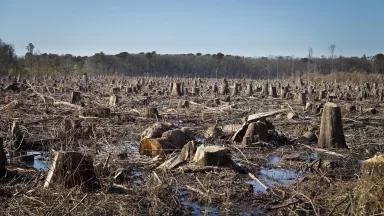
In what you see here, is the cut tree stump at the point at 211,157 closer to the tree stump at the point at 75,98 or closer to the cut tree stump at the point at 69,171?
the cut tree stump at the point at 69,171

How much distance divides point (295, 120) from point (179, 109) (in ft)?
14.7

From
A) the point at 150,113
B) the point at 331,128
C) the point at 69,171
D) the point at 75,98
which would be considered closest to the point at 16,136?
the point at 69,171

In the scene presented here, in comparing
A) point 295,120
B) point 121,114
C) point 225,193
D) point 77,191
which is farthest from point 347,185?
point 121,114

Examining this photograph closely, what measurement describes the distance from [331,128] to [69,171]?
5.71m

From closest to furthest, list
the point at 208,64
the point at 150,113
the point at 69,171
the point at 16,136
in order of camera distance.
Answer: the point at 69,171
the point at 16,136
the point at 150,113
the point at 208,64

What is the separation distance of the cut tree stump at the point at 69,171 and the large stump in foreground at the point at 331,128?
526 cm

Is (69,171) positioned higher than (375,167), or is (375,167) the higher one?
(375,167)

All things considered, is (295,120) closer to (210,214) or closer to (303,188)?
(303,188)

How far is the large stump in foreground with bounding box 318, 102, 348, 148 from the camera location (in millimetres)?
10109

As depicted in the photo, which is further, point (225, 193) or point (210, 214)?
point (225, 193)

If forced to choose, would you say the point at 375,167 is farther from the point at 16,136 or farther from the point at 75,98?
the point at 75,98

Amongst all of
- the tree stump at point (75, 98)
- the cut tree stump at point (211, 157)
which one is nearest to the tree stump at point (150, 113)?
the tree stump at point (75, 98)

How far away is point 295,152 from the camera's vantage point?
999 centimetres

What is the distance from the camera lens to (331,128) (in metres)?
10.2
